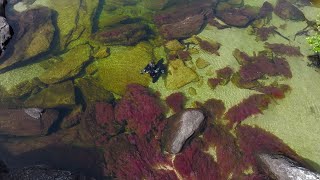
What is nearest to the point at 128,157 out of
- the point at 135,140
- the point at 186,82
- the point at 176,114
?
the point at 135,140

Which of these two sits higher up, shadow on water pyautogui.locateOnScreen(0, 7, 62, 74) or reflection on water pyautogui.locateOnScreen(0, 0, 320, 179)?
shadow on water pyautogui.locateOnScreen(0, 7, 62, 74)

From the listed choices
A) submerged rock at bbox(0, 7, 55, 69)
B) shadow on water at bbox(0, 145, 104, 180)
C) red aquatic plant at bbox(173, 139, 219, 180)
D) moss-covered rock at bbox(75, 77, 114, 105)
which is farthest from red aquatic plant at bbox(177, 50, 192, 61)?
shadow on water at bbox(0, 145, 104, 180)

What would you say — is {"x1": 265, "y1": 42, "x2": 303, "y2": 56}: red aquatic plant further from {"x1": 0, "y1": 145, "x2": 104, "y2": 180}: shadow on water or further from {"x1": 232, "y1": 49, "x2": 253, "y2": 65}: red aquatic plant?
{"x1": 0, "y1": 145, "x2": 104, "y2": 180}: shadow on water

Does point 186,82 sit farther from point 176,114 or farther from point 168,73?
point 176,114

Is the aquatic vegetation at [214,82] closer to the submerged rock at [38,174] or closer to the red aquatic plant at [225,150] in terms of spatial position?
the red aquatic plant at [225,150]

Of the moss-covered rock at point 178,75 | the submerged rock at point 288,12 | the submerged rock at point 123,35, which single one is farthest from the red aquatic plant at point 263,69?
the submerged rock at point 123,35

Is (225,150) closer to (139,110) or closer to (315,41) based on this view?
(139,110)
